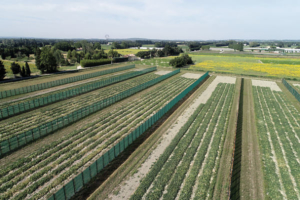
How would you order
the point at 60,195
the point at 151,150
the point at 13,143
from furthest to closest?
1. the point at 151,150
2. the point at 13,143
3. the point at 60,195

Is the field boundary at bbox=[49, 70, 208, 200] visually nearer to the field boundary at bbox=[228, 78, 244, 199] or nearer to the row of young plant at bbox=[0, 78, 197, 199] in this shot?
the row of young plant at bbox=[0, 78, 197, 199]

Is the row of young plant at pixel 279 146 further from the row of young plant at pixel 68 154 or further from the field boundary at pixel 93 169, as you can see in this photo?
the row of young plant at pixel 68 154

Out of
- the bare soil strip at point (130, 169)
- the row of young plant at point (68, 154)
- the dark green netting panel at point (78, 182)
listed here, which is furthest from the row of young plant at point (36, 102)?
the bare soil strip at point (130, 169)

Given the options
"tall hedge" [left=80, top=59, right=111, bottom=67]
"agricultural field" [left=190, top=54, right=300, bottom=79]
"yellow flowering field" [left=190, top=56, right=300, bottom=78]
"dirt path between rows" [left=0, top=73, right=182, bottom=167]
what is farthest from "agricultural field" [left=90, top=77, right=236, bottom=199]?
"tall hedge" [left=80, top=59, right=111, bottom=67]

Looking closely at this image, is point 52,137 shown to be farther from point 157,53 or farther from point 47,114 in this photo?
point 157,53

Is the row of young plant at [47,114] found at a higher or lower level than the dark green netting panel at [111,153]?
higher

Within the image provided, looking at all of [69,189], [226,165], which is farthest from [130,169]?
[226,165]
